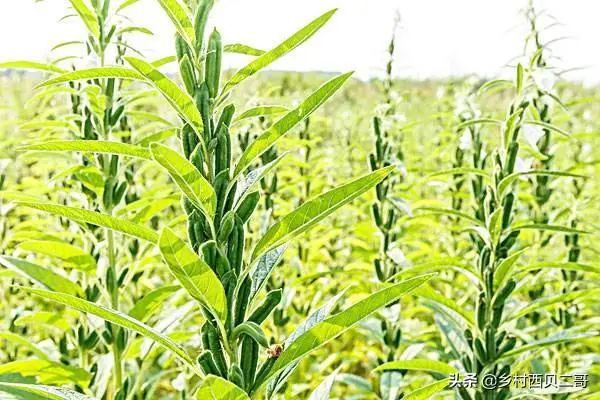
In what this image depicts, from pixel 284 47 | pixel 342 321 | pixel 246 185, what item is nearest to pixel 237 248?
pixel 246 185

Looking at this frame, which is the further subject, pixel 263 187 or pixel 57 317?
pixel 263 187

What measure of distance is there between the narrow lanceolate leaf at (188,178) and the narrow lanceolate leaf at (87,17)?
3.38ft

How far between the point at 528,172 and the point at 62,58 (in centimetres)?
154

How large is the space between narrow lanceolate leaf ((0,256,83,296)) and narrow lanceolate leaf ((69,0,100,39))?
707 millimetres

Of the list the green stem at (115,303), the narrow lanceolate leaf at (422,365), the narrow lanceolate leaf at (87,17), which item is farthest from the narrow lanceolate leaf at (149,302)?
the narrow lanceolate leaf at (87,17)

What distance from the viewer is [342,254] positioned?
4.70 metres

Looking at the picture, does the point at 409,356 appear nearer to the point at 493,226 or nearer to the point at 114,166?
the point at 493,226

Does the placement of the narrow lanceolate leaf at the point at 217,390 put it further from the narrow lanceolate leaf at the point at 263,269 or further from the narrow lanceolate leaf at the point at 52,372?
the narrow lanceolate leaf at the point at 52,372

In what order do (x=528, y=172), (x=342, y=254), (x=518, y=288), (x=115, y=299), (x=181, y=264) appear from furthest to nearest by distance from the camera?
(x=342, y=254) < (x=518, y=288) < (x=115, y=299) < (x=528, y=172) < (x=181, y=264)

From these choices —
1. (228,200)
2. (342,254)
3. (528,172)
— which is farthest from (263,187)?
(228,200)

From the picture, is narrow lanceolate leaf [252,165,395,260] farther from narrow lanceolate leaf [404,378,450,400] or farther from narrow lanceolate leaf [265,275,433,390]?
narrow lanceolate leaf [404,378,450,400]

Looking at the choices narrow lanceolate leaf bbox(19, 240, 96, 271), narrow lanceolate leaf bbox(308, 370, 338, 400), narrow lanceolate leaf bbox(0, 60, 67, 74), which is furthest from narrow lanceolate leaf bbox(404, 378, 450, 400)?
narrow lanceolate leaf bbox(0, 60, 67, 74)

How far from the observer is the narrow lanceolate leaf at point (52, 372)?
6.88 feet

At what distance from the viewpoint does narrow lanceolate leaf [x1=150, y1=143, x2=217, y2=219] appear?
3.41 ft
